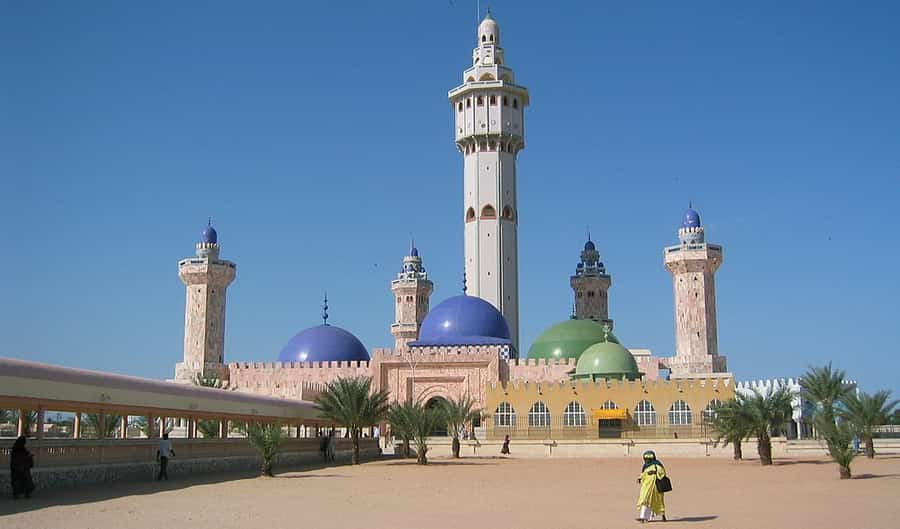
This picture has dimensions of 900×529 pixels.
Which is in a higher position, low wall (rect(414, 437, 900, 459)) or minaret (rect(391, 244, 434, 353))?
minaret (rect(391, 244, 434, 353))

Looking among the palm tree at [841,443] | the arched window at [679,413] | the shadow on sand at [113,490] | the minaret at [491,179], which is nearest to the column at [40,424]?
the shadow on sand at [113,490]

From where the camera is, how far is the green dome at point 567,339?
4188cm

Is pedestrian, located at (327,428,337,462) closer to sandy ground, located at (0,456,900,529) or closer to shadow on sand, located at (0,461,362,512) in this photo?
shadow on sand, located at (0,461,362,512)

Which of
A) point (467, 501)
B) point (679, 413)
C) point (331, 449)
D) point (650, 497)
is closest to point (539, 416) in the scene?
point (679, 413)

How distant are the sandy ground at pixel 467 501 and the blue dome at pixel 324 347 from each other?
22388 millimetres

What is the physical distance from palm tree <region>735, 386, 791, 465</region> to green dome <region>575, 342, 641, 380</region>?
31.4 feet

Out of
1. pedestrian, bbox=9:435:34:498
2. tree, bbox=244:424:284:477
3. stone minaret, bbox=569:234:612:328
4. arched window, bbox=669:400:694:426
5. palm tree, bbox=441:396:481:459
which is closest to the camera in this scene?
pedestrian, bbox=9:435:34:498

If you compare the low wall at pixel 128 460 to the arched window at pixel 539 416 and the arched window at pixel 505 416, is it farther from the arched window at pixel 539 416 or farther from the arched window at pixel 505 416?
the arched window at pixel 539 416

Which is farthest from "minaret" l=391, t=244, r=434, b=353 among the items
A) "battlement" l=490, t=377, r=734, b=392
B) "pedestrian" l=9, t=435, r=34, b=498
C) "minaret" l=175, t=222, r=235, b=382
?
"pedestrian" l=9, t=435, r=34, b=498

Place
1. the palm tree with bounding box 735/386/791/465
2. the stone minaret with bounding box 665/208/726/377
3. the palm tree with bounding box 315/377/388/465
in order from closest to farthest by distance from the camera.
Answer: the palm tree with bounding box 735/386/791/465 < the palm tree with bounding box 315/377/388/465 < the stone minaret with bounding box 665/208/726/377

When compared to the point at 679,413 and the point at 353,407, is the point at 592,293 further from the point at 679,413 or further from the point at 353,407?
the point at 353,407

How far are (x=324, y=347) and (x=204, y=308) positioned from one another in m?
6.48

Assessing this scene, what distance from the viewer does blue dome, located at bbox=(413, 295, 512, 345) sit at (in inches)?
1606

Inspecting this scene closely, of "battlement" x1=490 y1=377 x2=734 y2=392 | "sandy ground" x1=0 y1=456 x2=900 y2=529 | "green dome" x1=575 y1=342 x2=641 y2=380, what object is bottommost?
"sandy ground" x1=0 y1=456 x2=900 y2=529
